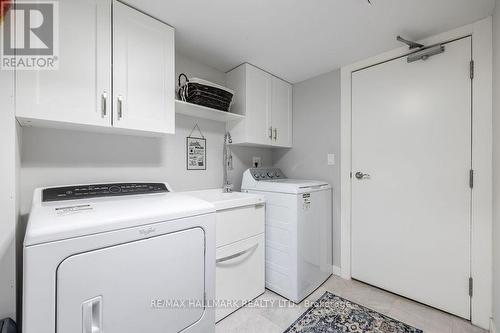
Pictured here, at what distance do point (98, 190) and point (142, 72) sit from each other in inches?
32.6

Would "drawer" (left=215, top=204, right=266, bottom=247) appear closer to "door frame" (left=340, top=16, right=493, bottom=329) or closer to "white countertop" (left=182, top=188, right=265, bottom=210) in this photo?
"white countertop" (left=182, top=188, right=265, bottom=210)

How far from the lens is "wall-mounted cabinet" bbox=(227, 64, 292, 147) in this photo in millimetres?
2127

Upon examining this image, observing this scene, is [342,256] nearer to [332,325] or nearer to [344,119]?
[332,325]

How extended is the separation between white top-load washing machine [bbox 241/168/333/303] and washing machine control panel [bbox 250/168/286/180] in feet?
0.18

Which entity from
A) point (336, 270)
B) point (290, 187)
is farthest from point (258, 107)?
point (336, 270)

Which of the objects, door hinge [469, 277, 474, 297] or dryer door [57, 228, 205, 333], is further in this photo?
door hinge [469, 277, 474, 297]

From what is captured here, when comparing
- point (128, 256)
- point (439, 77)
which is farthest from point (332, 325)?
point (439, 77)

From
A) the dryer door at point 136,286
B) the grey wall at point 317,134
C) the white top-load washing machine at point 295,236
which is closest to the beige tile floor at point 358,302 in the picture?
the white top-load washing machine at point 295,236

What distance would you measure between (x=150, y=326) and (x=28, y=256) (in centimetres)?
62

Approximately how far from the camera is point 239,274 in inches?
67.8

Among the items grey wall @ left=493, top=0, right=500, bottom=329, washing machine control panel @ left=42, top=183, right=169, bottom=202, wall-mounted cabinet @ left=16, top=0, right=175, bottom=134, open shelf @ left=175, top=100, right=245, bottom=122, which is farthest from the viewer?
open shelf @ left=175, top=100, right=245, bottom=122

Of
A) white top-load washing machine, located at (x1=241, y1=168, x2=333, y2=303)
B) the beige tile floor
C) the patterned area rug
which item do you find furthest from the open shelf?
the patterned area rug

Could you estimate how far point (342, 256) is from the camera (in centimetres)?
224
